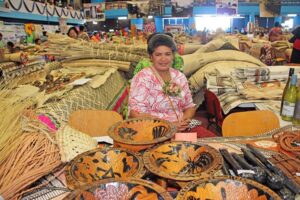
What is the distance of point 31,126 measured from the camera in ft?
4.65

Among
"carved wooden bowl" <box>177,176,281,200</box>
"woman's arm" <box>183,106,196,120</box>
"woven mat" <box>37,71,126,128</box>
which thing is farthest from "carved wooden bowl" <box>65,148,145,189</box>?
"woman's arm" <box>183,106,196,120</box>

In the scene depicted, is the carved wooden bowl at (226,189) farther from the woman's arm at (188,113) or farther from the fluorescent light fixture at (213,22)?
the fluorescent light fixture at (213,22)

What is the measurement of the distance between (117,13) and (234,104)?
15.1m

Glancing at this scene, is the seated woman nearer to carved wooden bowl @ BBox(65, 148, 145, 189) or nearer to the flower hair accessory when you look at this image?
the flower hair accessory

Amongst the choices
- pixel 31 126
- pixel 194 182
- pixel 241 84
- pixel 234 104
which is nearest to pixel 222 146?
pixel 194 182

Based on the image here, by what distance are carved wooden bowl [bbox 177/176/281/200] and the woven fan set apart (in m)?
0.58

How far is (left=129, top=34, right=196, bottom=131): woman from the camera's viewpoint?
92.9 inches

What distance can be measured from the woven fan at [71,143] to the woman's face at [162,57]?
3.57 ft

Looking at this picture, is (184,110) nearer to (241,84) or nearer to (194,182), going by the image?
(241,84)

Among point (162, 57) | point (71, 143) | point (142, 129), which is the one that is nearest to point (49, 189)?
point (71, 143)

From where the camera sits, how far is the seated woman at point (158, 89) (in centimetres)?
236

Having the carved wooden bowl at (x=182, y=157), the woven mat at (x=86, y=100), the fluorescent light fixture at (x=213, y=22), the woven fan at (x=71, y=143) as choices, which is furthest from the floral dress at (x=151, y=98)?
the fluorescent light fixture at (x=213, y=22)

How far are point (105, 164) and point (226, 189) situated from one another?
1.72 ft

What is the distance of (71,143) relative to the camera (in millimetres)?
1354
